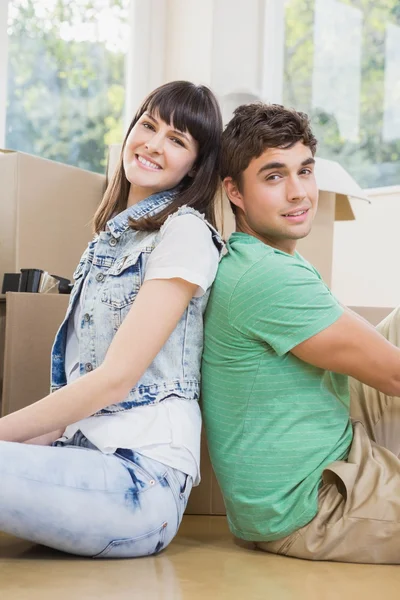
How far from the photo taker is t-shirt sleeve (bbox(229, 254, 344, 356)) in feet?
3.74

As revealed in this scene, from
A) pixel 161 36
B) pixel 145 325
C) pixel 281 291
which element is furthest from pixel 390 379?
pixel 161 36

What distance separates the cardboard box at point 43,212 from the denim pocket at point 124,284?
0.68 metres

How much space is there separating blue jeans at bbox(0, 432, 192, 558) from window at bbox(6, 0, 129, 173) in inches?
87.6

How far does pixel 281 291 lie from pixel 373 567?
0.41m

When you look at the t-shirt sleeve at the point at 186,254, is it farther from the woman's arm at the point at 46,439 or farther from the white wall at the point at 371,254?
the white wall at the point at 371,254

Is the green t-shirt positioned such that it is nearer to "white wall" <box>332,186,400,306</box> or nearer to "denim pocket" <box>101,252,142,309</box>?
"denim pocket" <box>101,252,142,309</box>

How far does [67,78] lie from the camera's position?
3.28 metres

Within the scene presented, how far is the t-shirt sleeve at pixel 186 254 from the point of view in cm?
116

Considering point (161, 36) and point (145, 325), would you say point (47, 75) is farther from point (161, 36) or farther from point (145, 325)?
point (145, 325)

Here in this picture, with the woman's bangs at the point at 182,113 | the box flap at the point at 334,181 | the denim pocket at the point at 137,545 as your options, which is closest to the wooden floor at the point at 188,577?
the denim pocket at the point at 137,545

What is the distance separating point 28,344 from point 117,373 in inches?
16.4

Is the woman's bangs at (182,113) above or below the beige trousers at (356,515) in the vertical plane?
above

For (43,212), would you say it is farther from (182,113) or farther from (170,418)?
(170,418)

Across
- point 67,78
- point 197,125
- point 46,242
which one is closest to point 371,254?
point 67,78
